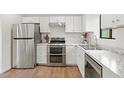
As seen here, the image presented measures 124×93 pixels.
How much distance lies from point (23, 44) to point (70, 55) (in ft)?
5.00

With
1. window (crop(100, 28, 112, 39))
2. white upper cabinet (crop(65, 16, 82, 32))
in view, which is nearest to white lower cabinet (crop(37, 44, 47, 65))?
white upper cabinet (crop(65, 16, 82, 32))

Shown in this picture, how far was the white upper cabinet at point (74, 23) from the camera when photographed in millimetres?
5137

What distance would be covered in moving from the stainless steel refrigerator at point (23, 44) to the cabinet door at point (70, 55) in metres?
1.13

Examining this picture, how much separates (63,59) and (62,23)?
1237 mm

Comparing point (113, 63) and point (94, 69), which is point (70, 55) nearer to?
point (94, 69)

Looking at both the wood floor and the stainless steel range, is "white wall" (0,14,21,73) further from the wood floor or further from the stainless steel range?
the stainless steel range

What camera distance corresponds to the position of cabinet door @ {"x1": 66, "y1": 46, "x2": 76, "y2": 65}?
4.93m

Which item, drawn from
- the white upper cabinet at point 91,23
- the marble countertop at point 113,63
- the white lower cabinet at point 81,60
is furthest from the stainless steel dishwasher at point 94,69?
the white upper cabinet at point 91,23

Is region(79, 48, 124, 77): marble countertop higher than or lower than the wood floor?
higher
